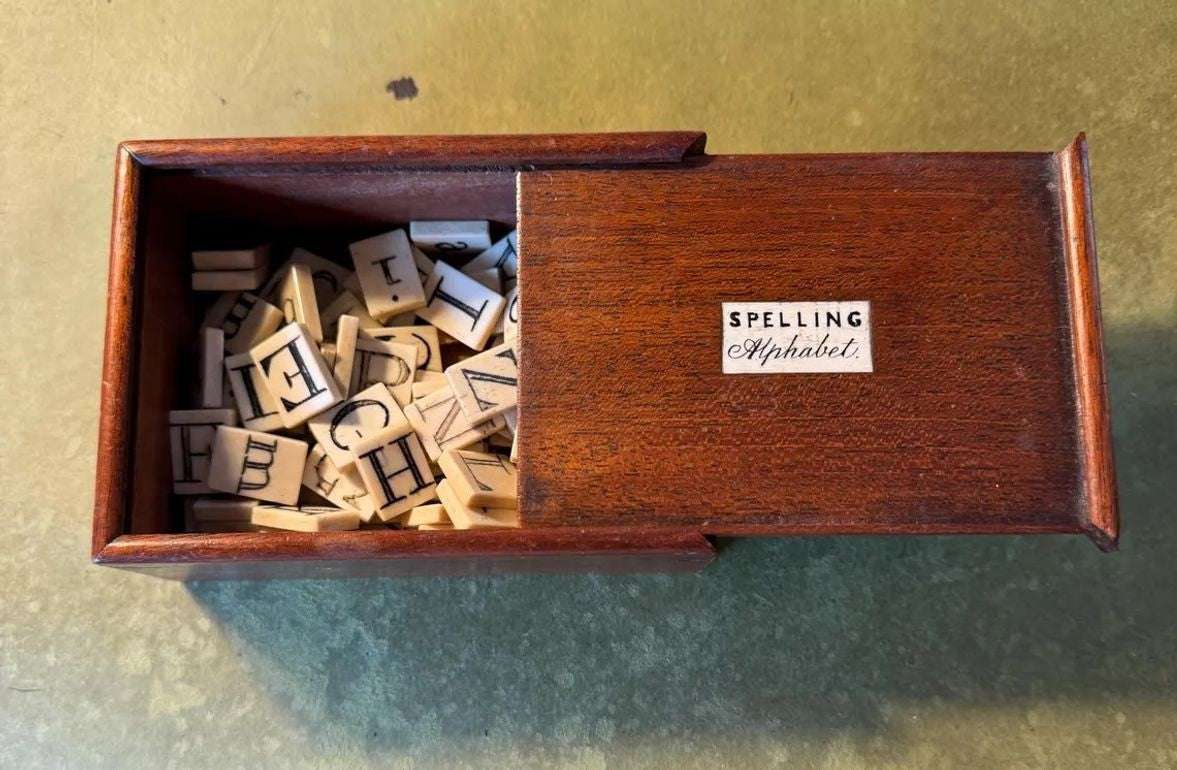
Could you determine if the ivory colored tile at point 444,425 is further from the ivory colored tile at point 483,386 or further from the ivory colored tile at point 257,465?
the ivory colored tile at point 257,465

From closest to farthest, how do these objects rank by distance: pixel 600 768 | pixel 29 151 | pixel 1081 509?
pixel 1081 509 < pixel 600 768 < pixel 29 151

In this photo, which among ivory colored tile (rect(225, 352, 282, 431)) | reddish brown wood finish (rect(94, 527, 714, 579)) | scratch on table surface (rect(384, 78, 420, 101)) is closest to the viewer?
reddish brown wood finish (rect(94, 527, 714, 579))

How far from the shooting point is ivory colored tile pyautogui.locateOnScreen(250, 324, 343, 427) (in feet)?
3.66

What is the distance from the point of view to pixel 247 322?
3.88 feet

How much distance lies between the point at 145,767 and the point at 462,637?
0.48 meters

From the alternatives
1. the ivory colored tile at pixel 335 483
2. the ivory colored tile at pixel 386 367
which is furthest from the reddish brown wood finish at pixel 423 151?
the ivory colored tile at pixel 335 483

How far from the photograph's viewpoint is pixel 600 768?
123 cm

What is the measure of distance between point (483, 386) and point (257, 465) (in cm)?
31

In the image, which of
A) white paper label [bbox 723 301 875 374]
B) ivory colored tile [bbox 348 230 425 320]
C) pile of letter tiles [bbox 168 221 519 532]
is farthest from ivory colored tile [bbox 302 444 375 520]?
white paper label [bbox 723 301 875 374]

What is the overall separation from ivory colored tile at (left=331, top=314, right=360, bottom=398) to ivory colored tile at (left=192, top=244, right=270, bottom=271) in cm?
15

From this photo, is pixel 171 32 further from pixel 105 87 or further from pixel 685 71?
pixel 685 71

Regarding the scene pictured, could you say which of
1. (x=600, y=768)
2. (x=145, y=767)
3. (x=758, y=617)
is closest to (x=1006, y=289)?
(x=758, y=617)

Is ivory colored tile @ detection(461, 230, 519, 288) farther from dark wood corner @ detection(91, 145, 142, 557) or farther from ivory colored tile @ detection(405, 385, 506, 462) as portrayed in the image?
dark wood corner @ detection(91, 145, 142, 557)

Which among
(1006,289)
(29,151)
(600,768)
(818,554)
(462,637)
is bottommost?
(600,768)
